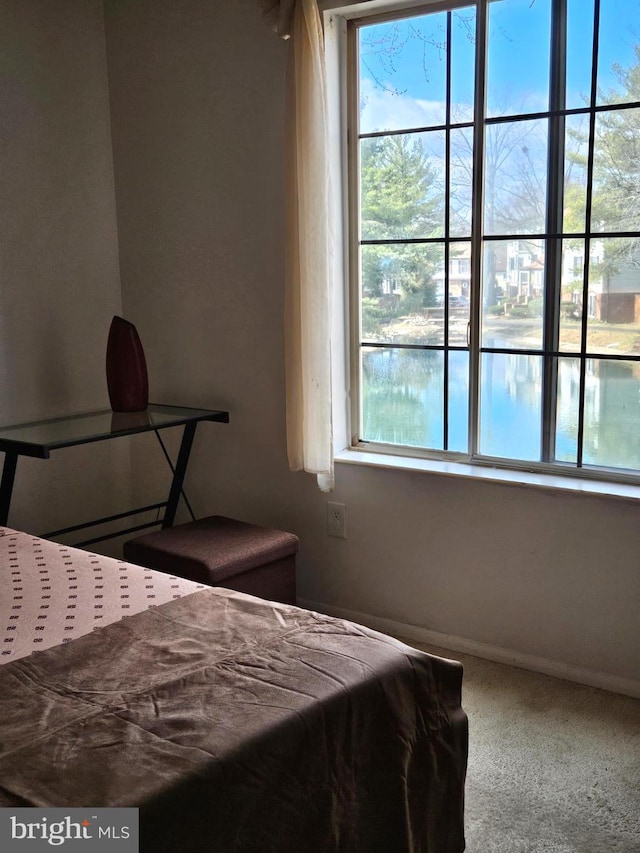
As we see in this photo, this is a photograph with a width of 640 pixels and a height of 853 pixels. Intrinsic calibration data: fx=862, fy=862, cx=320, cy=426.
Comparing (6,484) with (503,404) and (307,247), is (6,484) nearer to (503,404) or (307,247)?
(307,247)

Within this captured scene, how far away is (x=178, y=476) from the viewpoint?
10.9 ft

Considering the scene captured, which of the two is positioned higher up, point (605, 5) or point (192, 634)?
point (605, 5)

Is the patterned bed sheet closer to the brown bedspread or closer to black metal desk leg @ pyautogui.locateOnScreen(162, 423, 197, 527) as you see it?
the brown bedspread

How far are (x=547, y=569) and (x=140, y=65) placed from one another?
2409mm

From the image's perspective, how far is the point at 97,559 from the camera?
2.15 meters

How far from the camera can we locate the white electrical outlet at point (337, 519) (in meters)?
3.15

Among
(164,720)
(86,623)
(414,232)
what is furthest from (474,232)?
(164,720)

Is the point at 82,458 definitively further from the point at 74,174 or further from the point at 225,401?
the point at 74,174

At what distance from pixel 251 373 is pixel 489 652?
1.32m

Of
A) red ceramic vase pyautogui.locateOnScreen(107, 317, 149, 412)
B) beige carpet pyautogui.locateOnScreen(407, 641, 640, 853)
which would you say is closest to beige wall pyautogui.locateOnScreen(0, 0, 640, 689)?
beige carpet pyautogui.locateOnScreen(407, 641, 640, 853)

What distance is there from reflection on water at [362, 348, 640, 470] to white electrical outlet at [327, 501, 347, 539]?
28cm

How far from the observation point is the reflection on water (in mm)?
2625

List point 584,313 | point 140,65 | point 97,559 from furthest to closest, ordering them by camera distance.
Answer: point 140,65, point 584,313, point 97,559

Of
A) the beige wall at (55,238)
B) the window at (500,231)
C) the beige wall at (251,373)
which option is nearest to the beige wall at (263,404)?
the beige wall at (251,373)
